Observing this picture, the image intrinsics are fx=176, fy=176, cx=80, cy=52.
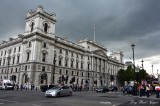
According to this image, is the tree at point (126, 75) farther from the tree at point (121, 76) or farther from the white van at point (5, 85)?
the white van at point (5, 85)

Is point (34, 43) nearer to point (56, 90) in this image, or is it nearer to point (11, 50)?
point (11, 50)

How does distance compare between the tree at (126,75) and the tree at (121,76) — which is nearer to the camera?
the tree at (126,75)

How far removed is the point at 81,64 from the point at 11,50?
28.1 metres

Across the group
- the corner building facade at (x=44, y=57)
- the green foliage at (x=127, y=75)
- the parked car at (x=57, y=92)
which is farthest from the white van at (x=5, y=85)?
the green foliage at (x=127, y=75)

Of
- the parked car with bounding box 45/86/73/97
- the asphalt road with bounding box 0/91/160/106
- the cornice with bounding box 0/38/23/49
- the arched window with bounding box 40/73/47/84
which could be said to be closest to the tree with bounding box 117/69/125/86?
the arched window with bounding box 40/73/47/84

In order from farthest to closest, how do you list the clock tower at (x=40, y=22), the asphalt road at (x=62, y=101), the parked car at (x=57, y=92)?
the clock tower at (x=40, y=22), the parked car at (x=57, y=92), the asphalt road at (x=62, y=101)

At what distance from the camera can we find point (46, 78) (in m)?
53.8

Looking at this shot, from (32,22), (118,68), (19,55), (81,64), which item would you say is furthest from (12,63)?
(118,68)

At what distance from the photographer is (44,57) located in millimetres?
54875

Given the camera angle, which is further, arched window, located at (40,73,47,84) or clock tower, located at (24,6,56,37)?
clock tower, located at (24,6,56,37)

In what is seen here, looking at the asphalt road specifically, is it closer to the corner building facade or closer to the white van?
the corner building facade

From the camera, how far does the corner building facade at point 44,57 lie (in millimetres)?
52272

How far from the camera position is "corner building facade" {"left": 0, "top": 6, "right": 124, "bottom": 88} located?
5227 centimetres

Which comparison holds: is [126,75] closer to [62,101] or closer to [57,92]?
[57,92]
